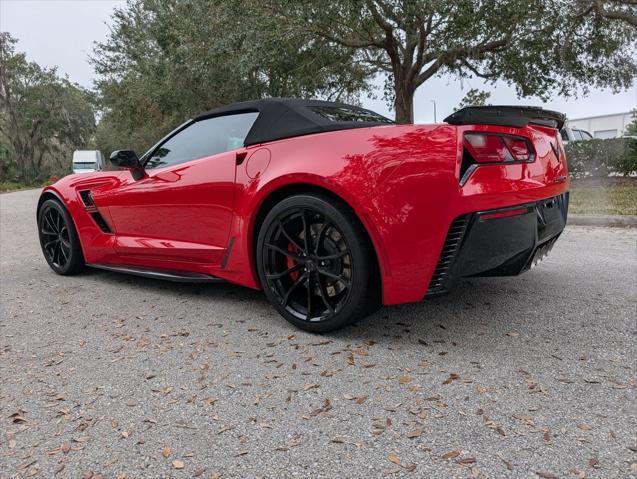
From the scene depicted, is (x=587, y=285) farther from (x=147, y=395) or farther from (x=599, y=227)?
(x=599, y=227)

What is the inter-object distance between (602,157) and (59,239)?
44.2 feet

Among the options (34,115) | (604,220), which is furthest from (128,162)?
(34,115)

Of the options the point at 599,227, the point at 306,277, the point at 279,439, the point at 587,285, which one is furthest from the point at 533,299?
the point at 599,227

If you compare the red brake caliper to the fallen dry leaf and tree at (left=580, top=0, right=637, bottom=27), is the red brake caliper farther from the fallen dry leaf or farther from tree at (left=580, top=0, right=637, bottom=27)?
tree at (left=580, top=0, right=637, bottom=27)

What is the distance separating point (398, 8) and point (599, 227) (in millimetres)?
6403

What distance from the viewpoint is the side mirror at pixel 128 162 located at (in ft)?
11.6

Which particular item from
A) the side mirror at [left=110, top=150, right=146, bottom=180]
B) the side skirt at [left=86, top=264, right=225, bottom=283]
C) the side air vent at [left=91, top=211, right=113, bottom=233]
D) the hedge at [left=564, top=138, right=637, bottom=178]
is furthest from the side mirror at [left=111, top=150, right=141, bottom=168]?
the hedge at [left=564, top=138, right=637, bottom=178]

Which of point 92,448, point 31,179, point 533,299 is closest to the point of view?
point 92,448

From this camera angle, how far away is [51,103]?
1612 inches

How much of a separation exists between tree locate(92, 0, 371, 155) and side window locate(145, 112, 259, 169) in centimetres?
743

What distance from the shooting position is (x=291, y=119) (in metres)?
2.86

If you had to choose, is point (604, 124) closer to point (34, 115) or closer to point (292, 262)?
point (292, 262)

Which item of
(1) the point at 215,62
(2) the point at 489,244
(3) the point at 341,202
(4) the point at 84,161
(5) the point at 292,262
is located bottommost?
(5) the point at 292,262

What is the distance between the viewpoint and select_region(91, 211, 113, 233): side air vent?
3960mm
